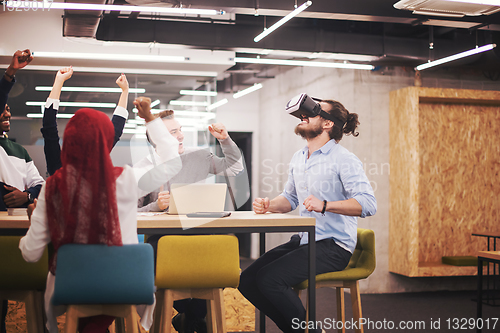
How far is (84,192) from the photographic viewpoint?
1639mm

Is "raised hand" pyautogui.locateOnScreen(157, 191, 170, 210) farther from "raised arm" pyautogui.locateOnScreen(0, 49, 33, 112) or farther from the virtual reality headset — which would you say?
"raised arm" pyautogui.locateOnScreen(0, 49, 33, 112)

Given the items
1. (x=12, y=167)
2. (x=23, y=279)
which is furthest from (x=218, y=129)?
(x=12, y=167)

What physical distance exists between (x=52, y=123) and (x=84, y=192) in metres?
0.98

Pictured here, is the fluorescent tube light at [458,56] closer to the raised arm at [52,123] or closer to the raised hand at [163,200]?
the raised hand at [163,200]

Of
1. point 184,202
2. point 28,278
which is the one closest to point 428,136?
point 184,202

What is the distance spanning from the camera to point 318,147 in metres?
2.78

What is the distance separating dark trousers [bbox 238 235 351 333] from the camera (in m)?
2.24

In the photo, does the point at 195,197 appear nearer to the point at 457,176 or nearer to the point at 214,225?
the point at 214,225

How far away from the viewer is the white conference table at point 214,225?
6.51 feet

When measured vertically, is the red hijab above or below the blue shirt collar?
below

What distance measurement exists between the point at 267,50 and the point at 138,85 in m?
1.92

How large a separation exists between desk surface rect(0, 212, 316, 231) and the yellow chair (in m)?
0.06

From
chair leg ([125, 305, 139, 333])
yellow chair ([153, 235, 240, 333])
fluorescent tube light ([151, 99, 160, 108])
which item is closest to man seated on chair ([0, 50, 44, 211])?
yellow chair ([153, 235, 240, 333])

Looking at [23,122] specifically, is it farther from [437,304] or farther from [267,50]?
[437,304]
